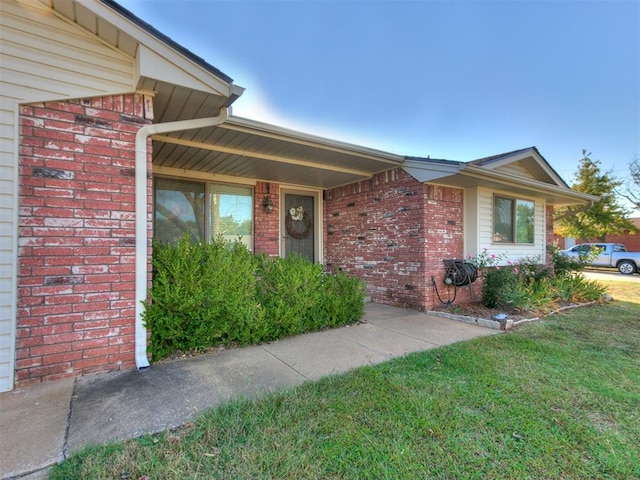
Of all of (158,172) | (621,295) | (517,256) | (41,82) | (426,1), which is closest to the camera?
(41,82)

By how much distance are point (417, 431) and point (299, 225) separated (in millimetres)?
5700

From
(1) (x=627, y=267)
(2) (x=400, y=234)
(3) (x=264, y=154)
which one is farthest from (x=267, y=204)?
(1) (x=627, y=267)

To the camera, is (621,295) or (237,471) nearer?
(237,471)

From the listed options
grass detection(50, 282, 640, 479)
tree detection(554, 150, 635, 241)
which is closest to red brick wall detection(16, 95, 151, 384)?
grass detection(50, 282, 640, 479)

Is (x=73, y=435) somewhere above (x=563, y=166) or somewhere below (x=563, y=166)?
below

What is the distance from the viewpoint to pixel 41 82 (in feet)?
8.90

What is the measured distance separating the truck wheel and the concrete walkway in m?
17.0

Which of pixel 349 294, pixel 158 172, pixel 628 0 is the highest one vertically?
pixel 628 0

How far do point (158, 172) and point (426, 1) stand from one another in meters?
6.80

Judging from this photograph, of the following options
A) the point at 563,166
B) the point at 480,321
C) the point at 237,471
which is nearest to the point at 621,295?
the point at 480,321

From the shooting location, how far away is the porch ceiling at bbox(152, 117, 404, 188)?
425cm

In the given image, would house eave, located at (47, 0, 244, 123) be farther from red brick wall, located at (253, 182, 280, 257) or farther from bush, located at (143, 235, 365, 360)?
red brick wall, located at (253, 182, 280, 257)

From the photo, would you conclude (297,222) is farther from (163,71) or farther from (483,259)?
(163,71)

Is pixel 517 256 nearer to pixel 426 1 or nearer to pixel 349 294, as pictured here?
pixel 349 294
